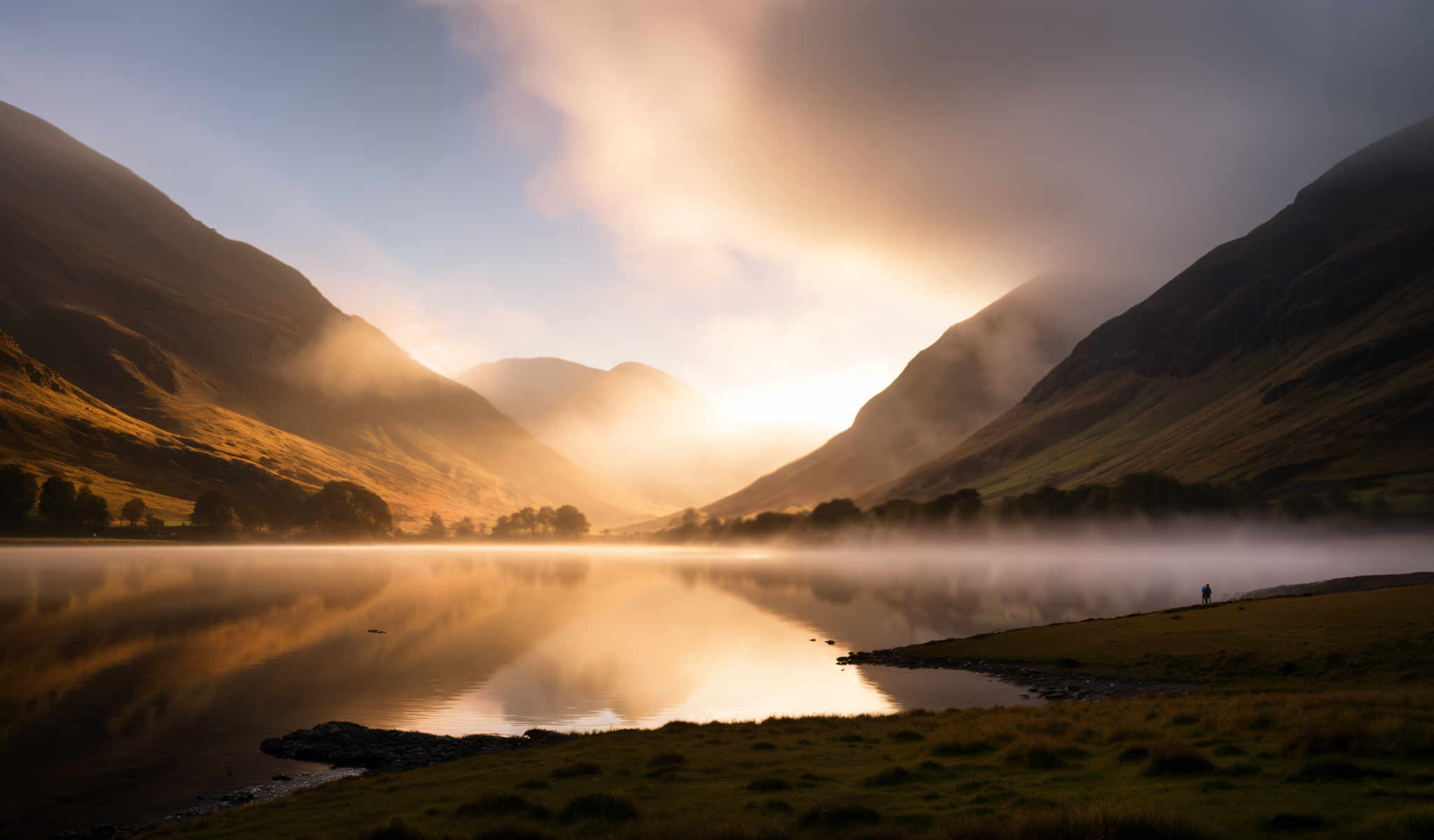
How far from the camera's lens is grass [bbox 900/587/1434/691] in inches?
1791

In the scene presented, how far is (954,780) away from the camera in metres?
23.5

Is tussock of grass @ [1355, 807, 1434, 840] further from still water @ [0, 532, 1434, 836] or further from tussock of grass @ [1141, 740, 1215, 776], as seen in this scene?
still water @ [0, 532, 1434, 836]

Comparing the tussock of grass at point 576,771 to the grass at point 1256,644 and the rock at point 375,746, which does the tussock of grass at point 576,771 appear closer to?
the rock at point 375,746

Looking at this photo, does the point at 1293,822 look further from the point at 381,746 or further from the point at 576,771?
the point at 381,746

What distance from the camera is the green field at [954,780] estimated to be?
17500 mm

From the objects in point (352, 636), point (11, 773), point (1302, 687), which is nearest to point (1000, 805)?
point (1302, 687)

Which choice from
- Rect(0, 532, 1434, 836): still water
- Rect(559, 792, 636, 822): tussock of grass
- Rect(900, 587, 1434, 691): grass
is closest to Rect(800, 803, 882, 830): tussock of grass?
Rect(559, 792, 636, 822): tussock of grass

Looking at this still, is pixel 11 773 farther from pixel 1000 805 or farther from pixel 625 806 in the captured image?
pixel 1000 805

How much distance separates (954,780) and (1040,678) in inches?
1547

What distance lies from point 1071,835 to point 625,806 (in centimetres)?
1137

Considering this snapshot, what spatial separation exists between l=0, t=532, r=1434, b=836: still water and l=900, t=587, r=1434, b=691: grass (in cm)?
1014

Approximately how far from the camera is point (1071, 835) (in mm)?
15766

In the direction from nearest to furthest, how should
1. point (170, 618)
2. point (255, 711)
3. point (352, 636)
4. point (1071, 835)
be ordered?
point (1071, 835) → point (255, 711) → point (352, 636) → point (170, 618)

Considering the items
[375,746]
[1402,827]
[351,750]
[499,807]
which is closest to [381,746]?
[375,746]
